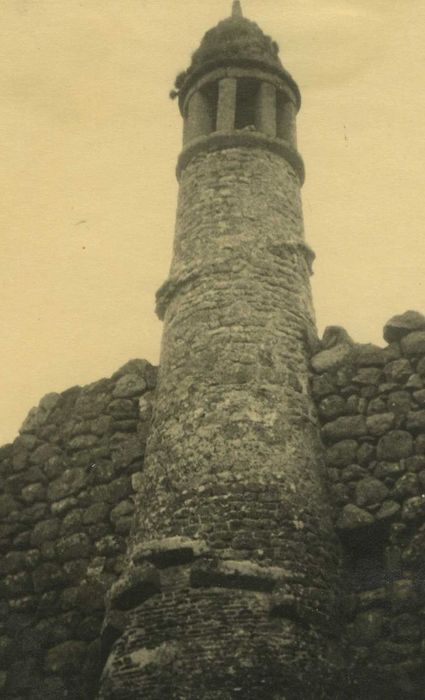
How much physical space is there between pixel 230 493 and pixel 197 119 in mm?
4915

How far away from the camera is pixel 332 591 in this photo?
5.93m

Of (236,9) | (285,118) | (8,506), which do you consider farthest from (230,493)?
(236,9)

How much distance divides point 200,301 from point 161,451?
60.4 inches

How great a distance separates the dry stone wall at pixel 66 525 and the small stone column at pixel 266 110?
9.90ft

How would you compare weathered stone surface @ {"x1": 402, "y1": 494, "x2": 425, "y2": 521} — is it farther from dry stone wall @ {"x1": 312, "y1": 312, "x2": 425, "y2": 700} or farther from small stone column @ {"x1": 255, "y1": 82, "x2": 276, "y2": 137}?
small stone column @ {"x1": 255, "y1": 82, "x2": 276, "y2": 137}

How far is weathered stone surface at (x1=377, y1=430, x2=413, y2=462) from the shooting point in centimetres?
647

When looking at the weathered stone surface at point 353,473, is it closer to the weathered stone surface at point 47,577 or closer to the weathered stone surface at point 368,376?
the weathered stone surface at point 368,376

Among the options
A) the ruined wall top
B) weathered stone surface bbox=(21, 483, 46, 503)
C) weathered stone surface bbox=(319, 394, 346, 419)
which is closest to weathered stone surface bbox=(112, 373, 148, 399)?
weathered stone surface bbox=(21, 483, 46, 503)

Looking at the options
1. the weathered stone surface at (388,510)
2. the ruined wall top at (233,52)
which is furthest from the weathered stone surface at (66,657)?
the ruined wall top at (233,52)

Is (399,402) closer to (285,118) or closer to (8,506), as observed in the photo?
(8,506)

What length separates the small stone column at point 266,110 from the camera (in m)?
8.92

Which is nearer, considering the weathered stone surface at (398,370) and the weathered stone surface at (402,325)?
the weathered stone surface at (398,370)

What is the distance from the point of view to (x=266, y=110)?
909 cm

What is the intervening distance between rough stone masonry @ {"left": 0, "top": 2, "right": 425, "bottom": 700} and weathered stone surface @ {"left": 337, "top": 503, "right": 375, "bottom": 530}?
0.05 ft
